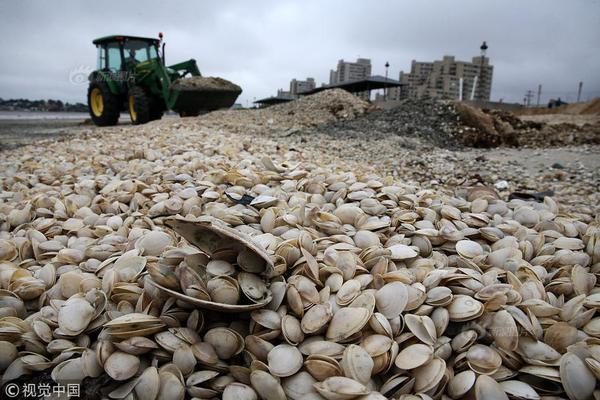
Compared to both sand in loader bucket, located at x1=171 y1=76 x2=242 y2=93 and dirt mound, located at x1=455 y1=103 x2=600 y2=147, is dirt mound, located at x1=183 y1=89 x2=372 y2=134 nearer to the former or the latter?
sand in loader bucket, located at x1=171 y1=76 x2=242 y2=93

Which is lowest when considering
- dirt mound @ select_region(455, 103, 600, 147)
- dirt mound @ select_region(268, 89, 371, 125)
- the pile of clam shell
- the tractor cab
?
the pile of clam shell

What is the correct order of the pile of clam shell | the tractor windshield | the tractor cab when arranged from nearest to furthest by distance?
the pile of clam shell, the tractor cab, the tractor windshield

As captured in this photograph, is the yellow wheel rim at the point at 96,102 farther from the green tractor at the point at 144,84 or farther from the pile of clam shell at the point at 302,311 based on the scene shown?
the pile of clam shell at the point at 302,311

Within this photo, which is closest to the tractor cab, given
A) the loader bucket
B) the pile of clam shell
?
the loader bucket

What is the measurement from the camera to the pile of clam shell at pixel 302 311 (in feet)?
3.52

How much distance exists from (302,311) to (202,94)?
32.2 ft

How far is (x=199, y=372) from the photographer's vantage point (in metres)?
1.09

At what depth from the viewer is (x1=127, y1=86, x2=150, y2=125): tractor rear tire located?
9586 millimetres

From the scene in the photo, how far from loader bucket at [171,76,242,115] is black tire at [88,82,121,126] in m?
1.81

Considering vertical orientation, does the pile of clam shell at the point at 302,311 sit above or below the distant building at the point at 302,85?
below

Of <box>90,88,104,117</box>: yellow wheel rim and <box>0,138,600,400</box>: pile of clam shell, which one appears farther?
<box>90,88,104,117</box>: yellow wheel rim

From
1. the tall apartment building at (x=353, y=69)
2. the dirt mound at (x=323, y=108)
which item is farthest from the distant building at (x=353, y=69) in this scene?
the dirt mound at (x=323, y=108)

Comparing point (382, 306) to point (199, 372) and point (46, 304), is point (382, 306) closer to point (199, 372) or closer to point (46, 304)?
point (199, 372)

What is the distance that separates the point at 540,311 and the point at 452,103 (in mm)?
8364
